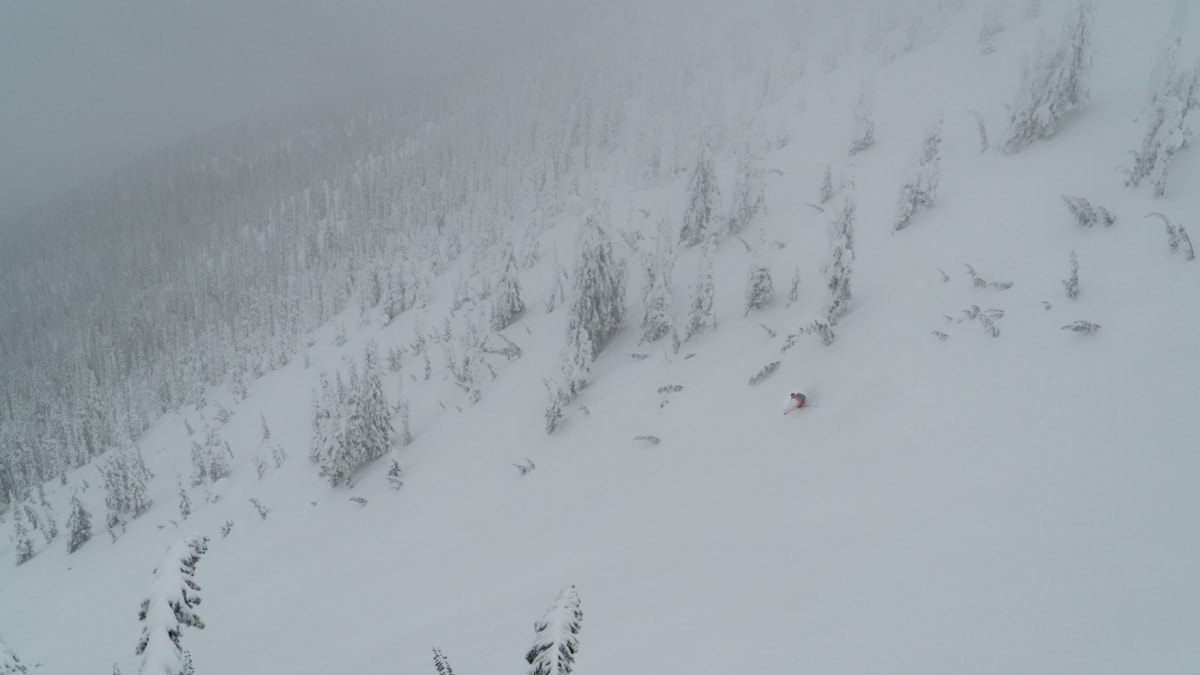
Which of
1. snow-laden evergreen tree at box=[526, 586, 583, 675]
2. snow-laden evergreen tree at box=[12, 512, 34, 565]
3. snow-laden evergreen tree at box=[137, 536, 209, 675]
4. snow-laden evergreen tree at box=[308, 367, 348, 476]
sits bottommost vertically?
snow-laden evergreen tree at box=[12, 512, 34, 565]

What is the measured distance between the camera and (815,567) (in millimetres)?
7199

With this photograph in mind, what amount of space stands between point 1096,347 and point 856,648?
7.36 meters

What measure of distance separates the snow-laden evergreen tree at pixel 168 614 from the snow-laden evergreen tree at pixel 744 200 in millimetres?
21548

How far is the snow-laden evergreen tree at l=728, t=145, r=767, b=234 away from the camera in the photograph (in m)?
21.7

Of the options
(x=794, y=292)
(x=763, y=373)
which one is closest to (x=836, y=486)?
(x=763, y=373)

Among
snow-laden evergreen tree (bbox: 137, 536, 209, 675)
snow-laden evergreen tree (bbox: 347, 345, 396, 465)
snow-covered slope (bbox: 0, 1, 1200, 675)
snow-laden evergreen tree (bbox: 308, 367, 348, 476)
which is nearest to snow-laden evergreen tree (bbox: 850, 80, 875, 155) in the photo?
snow-covered slope (bbox: 0, 1, 1200, 675)

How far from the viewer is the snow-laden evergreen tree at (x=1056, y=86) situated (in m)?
15.2

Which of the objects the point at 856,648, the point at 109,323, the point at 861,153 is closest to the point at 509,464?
the point at 856,648

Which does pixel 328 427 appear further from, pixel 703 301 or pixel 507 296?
pixel 703 301

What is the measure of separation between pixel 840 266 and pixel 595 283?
8.63 metres

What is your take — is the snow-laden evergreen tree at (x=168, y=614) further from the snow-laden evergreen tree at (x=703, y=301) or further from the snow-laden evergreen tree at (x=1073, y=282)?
the snow-laden evergreen tree at (x=703, y=301)

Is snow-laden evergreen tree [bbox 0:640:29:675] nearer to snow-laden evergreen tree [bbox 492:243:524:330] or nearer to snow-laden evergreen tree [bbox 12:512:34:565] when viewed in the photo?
snow-laden evergreen tree [bbox 492:243:524:330]

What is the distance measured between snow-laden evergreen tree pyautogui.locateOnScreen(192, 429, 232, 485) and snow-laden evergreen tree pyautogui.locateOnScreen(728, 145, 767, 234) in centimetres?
2903

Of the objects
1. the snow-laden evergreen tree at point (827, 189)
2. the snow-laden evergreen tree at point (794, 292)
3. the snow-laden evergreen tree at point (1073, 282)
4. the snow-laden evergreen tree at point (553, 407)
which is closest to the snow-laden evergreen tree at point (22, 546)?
the snow-laden evergreen tree at point (553, 407)
